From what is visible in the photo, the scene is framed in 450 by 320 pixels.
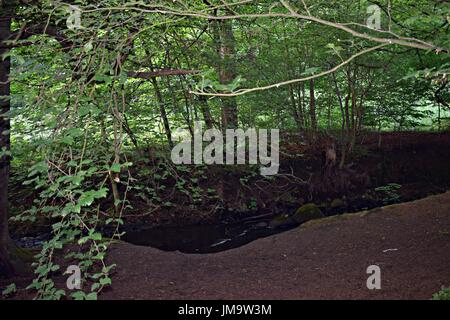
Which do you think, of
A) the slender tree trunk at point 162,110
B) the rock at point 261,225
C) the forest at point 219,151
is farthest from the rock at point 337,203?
the slender tree trunk at point 162,110

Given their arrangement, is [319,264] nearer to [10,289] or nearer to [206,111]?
[10,289]

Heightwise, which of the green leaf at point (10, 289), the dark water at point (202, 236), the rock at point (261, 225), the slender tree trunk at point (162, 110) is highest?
the slender tree trunk at point (162, 110)

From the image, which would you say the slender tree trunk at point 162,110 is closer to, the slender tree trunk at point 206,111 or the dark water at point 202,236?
the slender tree trunk at point 206,111

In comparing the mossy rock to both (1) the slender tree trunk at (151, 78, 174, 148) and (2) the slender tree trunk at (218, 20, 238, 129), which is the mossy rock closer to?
(2) the slender tree trunk at (218, 20, 238, 129)

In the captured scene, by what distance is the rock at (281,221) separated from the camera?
32.2 feet

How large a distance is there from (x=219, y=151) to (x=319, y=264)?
3.33 meters

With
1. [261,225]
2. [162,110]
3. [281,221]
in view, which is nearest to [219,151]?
[162,110]

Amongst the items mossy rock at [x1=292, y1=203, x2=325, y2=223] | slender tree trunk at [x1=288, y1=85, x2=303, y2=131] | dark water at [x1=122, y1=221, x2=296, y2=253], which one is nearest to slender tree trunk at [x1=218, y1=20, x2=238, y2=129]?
slender tree trunk at [x1=288, y1=85, x2=303, y2=131]

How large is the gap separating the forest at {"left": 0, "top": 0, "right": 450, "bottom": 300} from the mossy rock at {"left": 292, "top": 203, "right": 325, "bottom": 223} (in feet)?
0.18

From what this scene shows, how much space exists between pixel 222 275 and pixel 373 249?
2090 mm

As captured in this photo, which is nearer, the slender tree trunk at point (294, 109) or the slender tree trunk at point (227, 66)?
the slender tree trunk at point (227, 66)

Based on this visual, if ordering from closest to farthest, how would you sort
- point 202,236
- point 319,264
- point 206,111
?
point 319,264, point 206,111, point 202,236

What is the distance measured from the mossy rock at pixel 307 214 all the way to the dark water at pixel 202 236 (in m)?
0.40

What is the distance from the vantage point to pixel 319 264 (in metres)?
5.88
